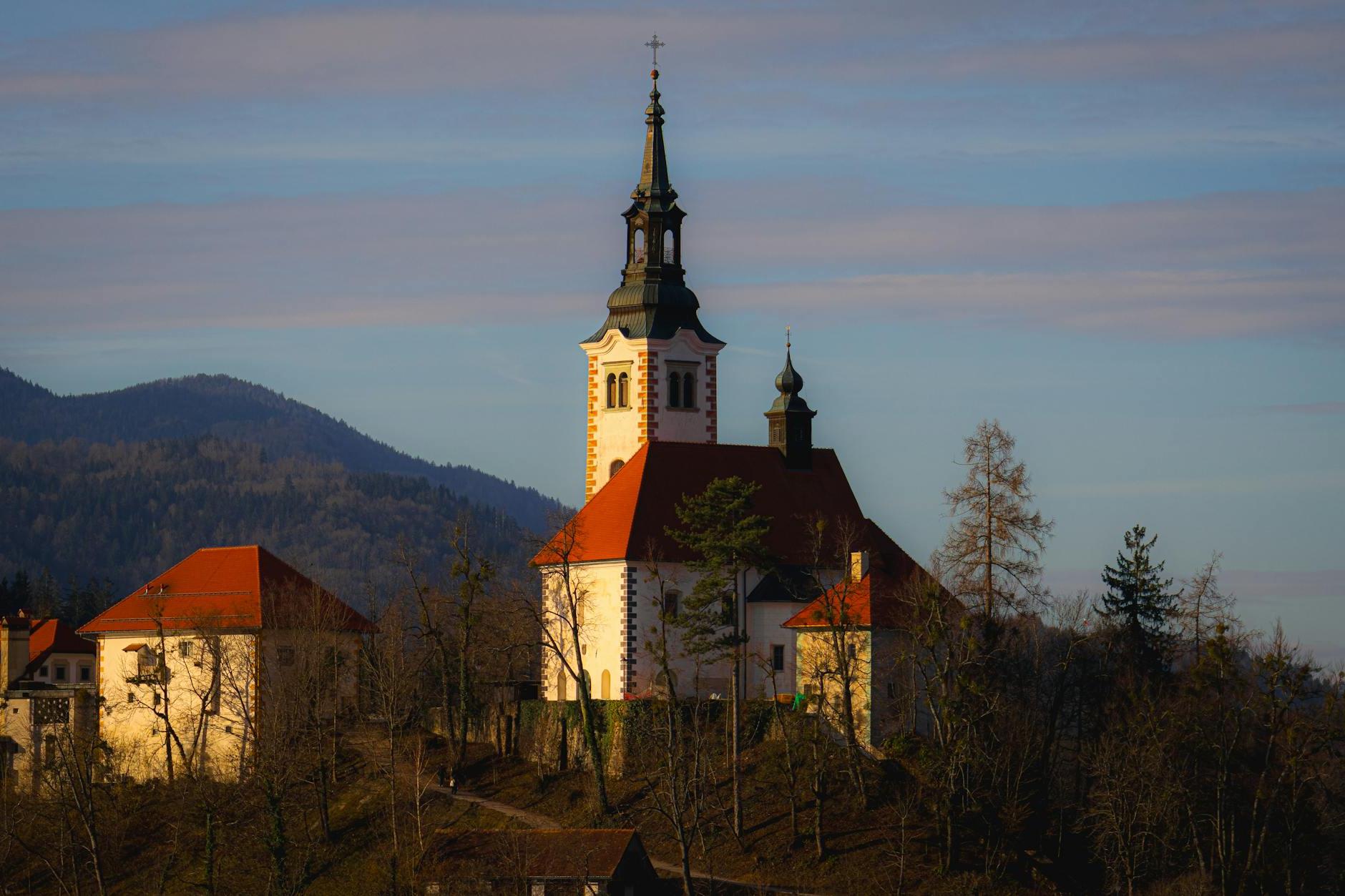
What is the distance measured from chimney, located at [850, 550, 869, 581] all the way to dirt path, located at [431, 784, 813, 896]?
Answer: 14.8 meters

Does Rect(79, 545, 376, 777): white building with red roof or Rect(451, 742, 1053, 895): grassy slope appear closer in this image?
Rect(451, 742, 1053, 895): grassy slope

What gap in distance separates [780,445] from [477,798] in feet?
67.8

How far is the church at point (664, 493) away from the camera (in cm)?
7769

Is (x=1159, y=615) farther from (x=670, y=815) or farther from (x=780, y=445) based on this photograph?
(x=670, y=815)

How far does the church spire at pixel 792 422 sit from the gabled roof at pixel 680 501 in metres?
0.38

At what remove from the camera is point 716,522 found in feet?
244

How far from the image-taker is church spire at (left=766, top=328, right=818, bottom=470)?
85.0 meters

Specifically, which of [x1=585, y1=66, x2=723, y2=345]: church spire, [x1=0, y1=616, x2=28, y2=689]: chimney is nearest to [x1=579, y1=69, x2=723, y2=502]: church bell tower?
[x1=585, y1=66, x2=723, y2=345]: church spire

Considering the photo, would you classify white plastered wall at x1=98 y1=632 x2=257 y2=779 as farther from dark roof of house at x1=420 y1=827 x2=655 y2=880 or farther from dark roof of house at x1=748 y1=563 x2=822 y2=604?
dark roof of house at x1=748 y1=563 x2=822 y2=604

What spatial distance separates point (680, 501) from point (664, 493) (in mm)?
708

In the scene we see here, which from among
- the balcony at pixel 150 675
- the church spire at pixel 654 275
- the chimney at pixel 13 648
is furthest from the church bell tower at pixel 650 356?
the chimney at pixel 13 648

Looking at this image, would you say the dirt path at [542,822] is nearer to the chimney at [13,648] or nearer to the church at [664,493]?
the church at [664,493]

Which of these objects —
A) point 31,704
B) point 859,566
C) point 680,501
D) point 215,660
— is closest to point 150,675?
point 215,660

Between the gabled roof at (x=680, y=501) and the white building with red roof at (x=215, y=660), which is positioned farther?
the white building with red roof at (x=215, y=660)
